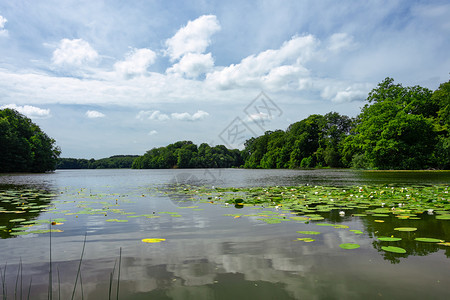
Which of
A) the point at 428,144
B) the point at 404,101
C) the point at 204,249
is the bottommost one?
the point at 204,249

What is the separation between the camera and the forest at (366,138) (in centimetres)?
3266

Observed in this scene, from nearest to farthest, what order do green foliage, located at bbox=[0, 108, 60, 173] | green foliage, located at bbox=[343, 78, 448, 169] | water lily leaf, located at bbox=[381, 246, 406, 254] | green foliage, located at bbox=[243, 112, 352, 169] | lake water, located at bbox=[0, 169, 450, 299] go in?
1. lake water, located at bbox=[0, 169, 450, 299]
2. water lily leaf, located at bbox=[381, 246, 406, 254]
3. green foliage, located at bbox=[343, 78, 448, 169]
4. green foliage, located at bbox=[0, 108, 60, 173]
5. green foliage, located at bbox=[243, 112, 352, 169]

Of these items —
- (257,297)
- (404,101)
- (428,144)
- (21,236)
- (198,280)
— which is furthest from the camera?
(404,101)

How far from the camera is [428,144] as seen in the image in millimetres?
33312

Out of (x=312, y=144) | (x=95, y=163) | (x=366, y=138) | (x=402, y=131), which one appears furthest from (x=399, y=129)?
(x=95, y=163)

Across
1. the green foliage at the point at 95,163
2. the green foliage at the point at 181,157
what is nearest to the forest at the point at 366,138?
the green foliage at the point at 181,157

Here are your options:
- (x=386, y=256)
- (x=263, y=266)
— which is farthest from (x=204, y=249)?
(x=386, y=256)

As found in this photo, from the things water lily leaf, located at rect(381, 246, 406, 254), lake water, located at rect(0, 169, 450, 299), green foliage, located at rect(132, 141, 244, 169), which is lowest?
lake water, located at rect(0, 169, 450, 299)

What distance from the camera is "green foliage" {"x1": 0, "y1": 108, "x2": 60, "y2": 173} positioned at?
40281 mm

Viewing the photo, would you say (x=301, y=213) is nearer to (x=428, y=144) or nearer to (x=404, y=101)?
(x=428, y=144)

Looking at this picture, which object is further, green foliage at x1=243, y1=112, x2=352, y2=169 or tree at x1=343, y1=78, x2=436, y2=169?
green foliage at x1=243, y1=112, x2=352, y2=169

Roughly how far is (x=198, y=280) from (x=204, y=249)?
0.89m

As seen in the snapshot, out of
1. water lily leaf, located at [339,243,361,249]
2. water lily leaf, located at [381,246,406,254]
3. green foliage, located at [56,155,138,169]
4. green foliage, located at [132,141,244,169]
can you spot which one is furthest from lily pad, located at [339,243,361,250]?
green foliage, located at [56,155,138,169]

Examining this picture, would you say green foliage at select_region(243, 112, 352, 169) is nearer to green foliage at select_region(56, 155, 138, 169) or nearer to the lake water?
the lake water
